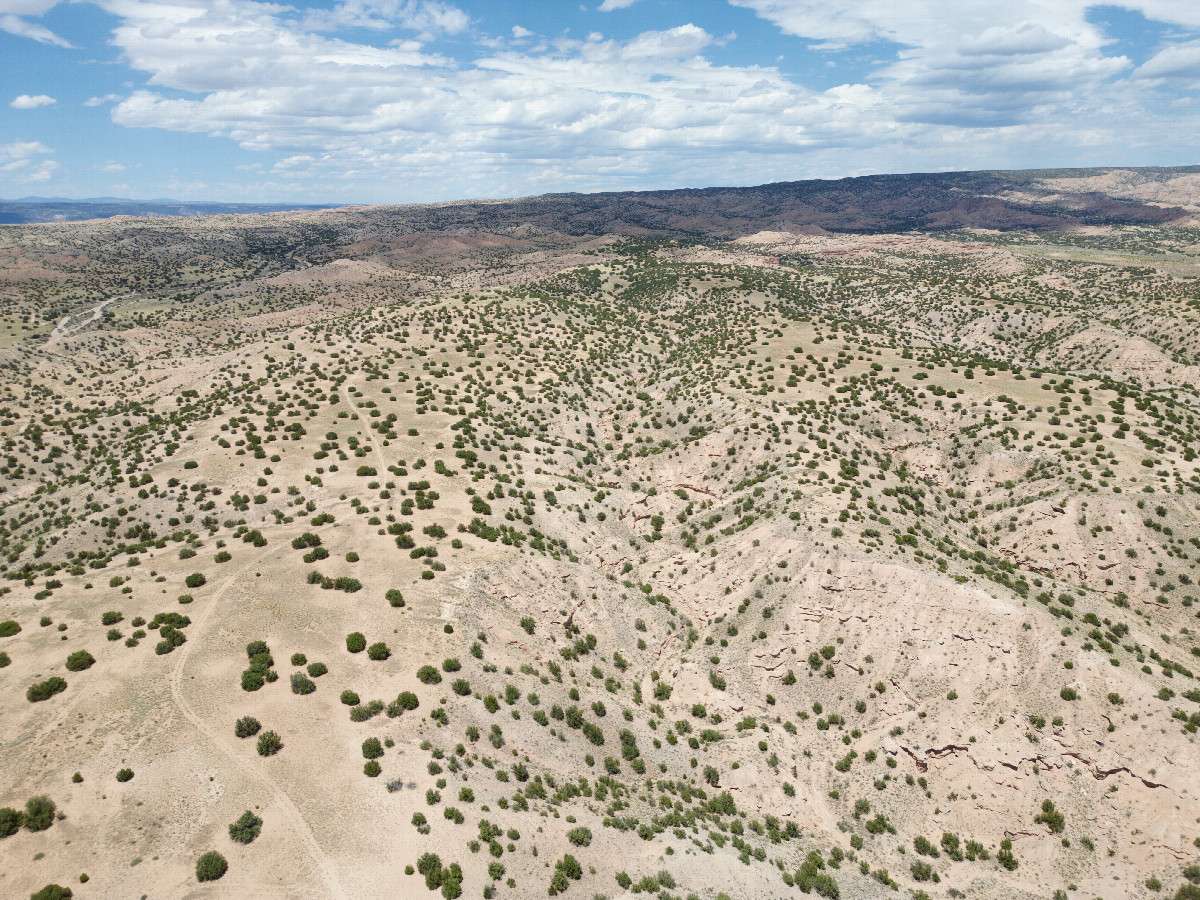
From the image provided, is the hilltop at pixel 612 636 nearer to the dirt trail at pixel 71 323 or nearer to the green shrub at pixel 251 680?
the green shrub at pixel 251 680

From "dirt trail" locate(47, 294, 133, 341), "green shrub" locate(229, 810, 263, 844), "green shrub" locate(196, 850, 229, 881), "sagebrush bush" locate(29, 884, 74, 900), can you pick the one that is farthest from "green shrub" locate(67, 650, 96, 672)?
"dirt trail" locate(47, 294, 133, 341)

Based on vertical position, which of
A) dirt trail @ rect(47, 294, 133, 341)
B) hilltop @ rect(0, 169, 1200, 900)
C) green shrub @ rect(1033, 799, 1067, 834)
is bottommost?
green shrub @ rect(1033, 799, 1067, 834)

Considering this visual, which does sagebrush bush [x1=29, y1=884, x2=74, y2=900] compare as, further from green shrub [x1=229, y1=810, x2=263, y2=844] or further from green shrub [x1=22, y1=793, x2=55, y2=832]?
green shrub [x1=229, y1=810, x2=263, y2=844]

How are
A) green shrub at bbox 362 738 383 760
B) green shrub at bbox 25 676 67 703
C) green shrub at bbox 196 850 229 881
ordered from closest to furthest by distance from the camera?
green shrub at bbox 196 850 229 881 → green shrub at bbox 362 738 383 760 → green shrub at bbox 25 676 67 703

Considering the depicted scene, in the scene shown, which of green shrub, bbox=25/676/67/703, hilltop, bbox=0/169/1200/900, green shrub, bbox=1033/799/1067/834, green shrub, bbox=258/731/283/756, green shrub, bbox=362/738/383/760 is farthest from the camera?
green shrub, bbox=1033/799/1067/834

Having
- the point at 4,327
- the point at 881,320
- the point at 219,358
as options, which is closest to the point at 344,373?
the point at 219,358

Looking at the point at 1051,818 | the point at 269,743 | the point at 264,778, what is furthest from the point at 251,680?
the point at 1051,818
